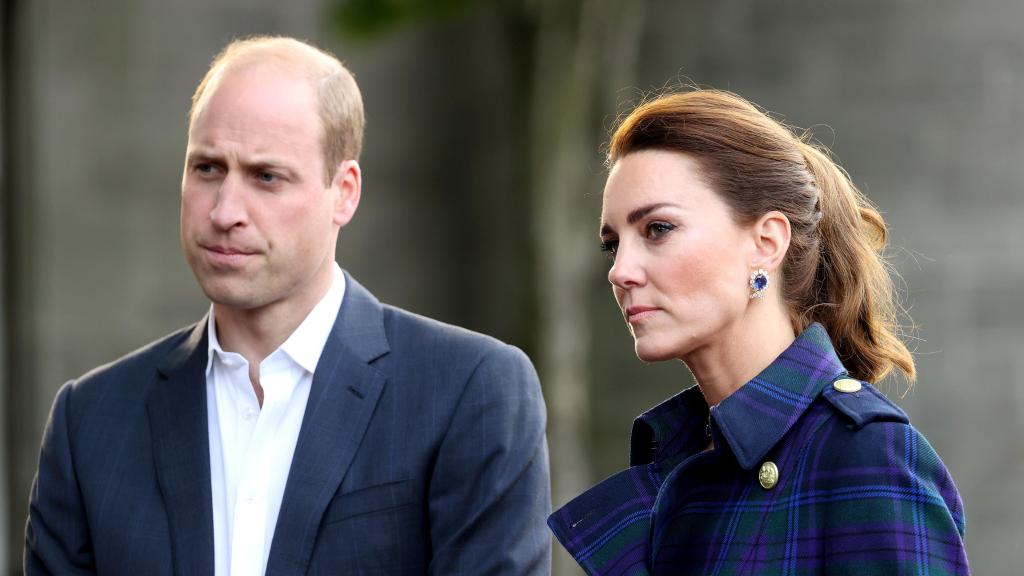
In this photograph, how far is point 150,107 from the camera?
5.69 m

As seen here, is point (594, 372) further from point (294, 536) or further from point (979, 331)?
point (294, 536)

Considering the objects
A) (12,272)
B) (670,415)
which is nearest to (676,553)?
(670,415)

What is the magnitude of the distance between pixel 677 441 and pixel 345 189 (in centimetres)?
92

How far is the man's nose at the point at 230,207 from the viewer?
8.98ft

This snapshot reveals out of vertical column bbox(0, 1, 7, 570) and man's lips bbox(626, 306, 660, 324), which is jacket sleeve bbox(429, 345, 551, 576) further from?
vertical column bbox(0, 1, 7, 570)

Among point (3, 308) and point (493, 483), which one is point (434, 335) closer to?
point (493, 483)

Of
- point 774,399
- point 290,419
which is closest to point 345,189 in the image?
point 290,419

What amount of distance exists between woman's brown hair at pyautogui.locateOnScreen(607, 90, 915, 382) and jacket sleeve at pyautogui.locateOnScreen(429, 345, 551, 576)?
59cm

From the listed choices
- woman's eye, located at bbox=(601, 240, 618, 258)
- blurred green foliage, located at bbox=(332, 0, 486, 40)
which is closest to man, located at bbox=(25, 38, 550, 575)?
woman's eye, located at bbox=(601, 240, 618, 258)

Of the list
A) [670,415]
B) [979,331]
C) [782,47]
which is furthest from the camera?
[782,47]

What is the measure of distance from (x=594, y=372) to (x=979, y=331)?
174cm

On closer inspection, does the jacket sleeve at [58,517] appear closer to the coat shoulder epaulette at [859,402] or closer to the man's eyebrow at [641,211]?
the man's eyebrow at [641,211]

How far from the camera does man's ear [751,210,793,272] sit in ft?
7.66

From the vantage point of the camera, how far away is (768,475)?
2207 mm
